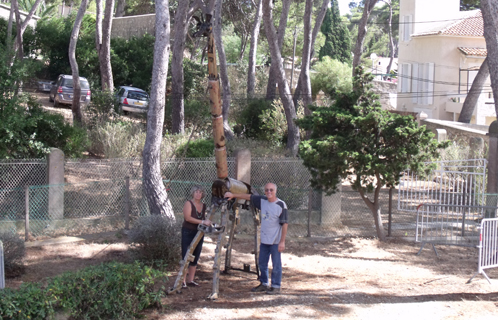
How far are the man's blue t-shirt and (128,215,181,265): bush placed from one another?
208 centimetres

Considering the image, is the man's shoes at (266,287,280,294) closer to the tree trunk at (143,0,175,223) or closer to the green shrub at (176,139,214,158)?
the tree trunk at (143,0,175,223)

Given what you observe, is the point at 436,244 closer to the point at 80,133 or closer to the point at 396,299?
the point at 396,299

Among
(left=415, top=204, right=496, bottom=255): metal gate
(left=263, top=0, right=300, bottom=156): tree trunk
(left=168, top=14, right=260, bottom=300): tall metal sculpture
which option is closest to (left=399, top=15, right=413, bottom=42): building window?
(left=263, top=0, right=300, bottom=156): tree trunk

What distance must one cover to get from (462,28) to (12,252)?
103 ft

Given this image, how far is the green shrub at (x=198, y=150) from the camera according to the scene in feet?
51.0

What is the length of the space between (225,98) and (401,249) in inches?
379

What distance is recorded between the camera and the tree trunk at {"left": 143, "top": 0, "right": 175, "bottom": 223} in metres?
11.1

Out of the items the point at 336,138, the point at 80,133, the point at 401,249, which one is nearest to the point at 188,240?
the point at 336,138

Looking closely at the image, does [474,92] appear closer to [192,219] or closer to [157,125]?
[157,125]

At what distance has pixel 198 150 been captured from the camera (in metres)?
15.6

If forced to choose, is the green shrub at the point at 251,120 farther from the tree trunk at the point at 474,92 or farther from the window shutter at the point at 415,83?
the window shutter at the point at 415,83

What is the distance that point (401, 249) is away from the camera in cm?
1135

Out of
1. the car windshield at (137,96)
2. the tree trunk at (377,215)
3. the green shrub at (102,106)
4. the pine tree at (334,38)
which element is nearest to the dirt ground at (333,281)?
the tree trunk at (377,215)

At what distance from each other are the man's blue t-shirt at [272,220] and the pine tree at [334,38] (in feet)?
168
